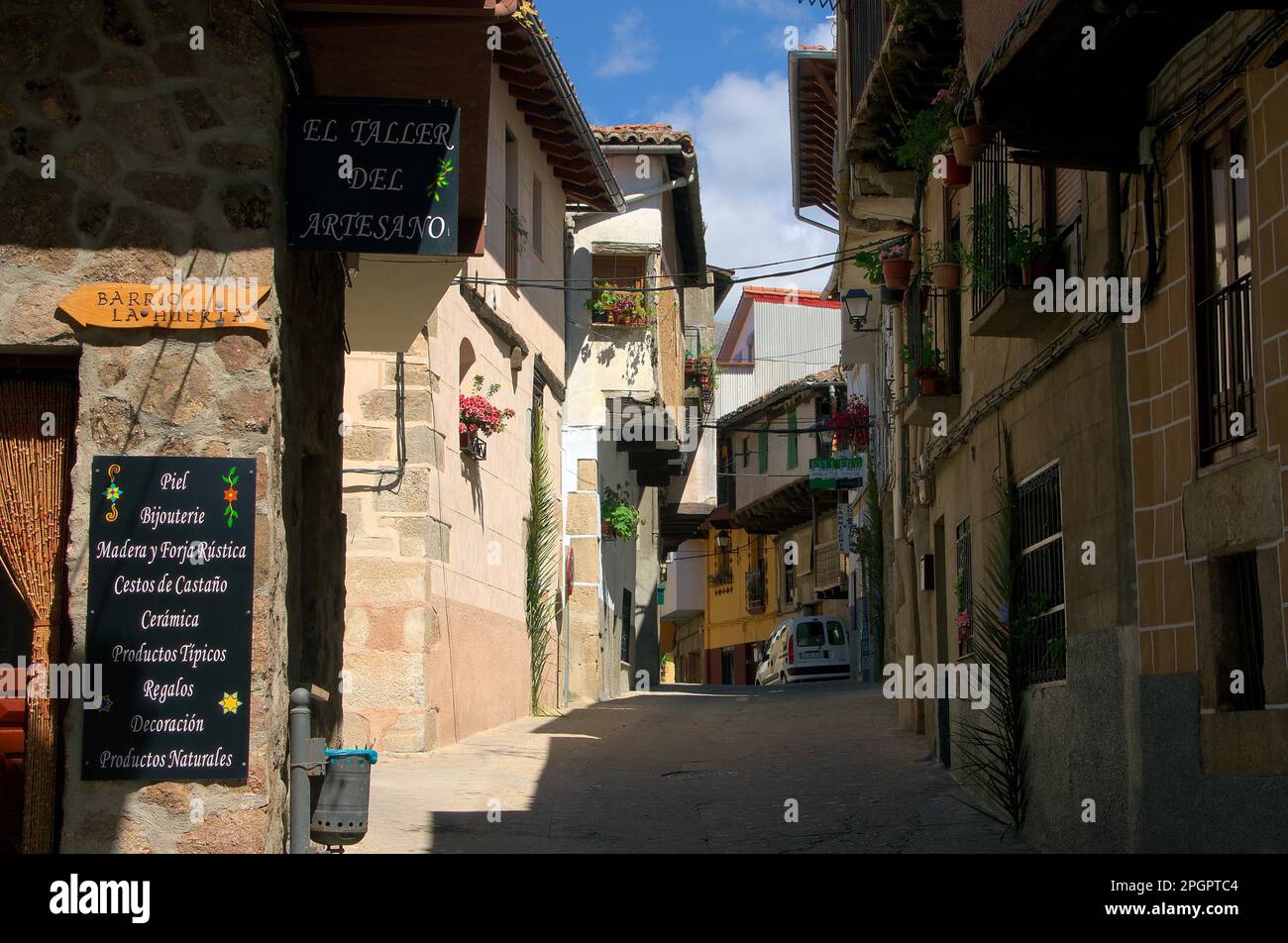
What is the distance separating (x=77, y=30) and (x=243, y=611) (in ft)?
9.53

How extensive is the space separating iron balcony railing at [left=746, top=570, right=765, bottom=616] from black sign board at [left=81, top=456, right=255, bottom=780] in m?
43.8

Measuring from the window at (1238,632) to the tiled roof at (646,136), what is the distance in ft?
63.7

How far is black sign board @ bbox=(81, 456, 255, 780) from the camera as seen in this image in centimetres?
674

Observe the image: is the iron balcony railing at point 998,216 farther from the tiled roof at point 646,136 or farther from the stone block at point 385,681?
the tiled roof at point 646,136

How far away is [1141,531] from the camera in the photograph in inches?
304

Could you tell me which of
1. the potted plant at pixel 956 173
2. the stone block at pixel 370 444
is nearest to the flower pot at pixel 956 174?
the potted plant at pixel 956 173

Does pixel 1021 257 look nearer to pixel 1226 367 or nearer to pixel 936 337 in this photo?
pixel 1226 367

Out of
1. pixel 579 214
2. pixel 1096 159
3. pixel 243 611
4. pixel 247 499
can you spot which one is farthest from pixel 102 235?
pixel 579 214

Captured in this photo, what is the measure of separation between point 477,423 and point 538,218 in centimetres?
547

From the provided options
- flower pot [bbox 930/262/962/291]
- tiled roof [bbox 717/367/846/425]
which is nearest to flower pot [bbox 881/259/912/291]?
flower pot [bbox 930/262/962/291]

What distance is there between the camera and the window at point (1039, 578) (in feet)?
31.0

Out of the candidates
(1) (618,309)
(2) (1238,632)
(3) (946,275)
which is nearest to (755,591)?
(1) (618,309)
